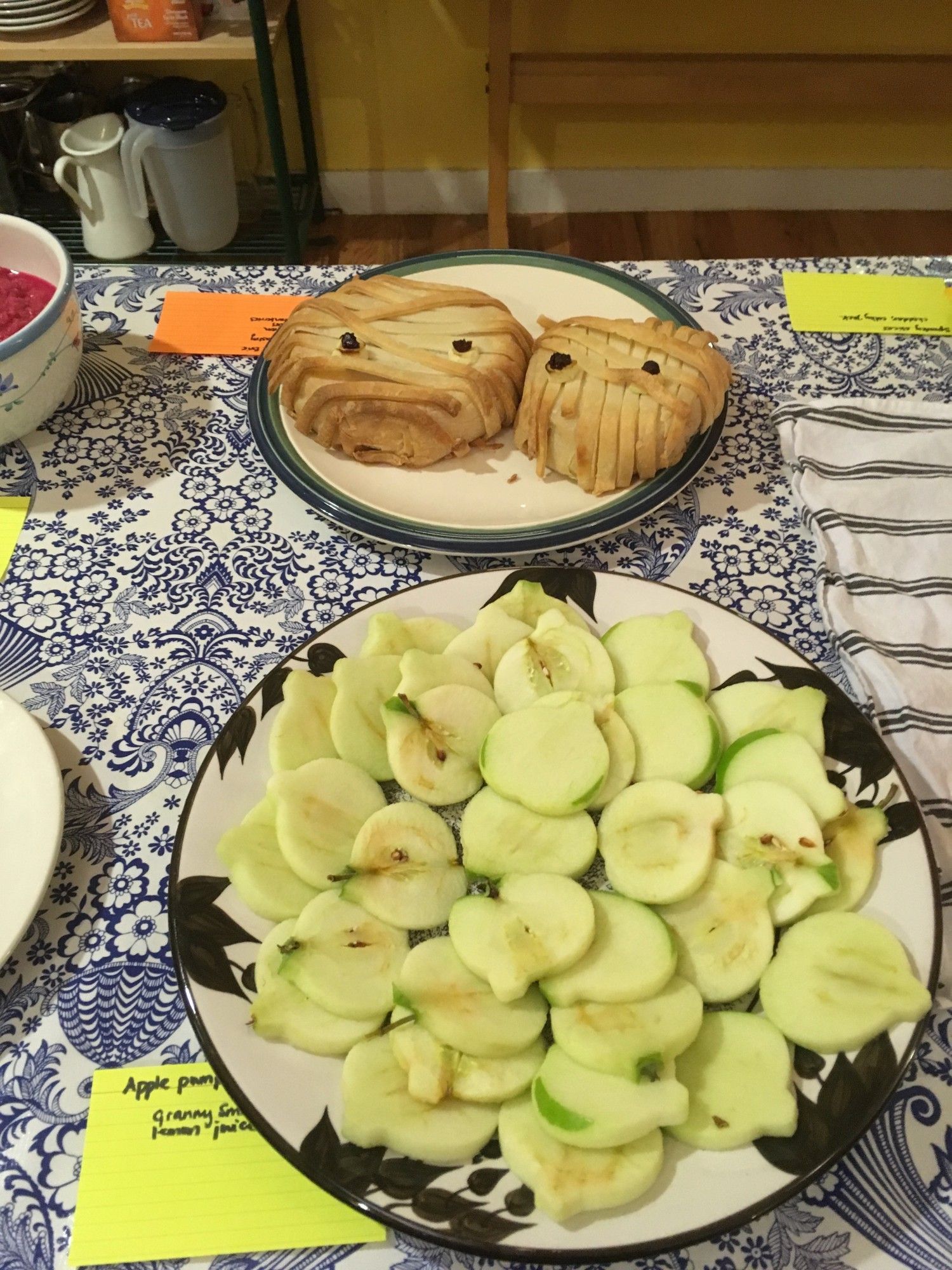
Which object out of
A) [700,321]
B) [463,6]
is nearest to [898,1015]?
[700,321]

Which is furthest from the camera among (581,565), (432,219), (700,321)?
(432,219)

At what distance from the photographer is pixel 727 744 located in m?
0.65

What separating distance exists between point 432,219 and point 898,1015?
253cm

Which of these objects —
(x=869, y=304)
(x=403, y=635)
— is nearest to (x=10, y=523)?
(x=403, y=635)

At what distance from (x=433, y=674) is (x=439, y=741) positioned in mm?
52

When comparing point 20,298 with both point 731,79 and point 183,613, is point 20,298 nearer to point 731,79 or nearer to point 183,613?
point 183,613

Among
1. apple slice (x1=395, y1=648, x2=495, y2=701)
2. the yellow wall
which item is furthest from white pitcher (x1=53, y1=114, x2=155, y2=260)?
apple slice (x1=395, y1=648, x2=495, y2=701)

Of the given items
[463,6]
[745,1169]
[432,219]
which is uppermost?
[463,6]

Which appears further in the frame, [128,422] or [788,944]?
[128,422]

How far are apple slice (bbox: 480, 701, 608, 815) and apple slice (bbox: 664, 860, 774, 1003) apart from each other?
3.5 inches

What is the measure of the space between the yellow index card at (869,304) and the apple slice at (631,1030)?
0.86 metres

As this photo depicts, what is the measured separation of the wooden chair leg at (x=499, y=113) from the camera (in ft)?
6.32

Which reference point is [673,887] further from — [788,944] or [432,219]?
[432,219]

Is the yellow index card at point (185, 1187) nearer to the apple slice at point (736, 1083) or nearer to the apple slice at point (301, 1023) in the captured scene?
the apple slice at point (301, 1023)
